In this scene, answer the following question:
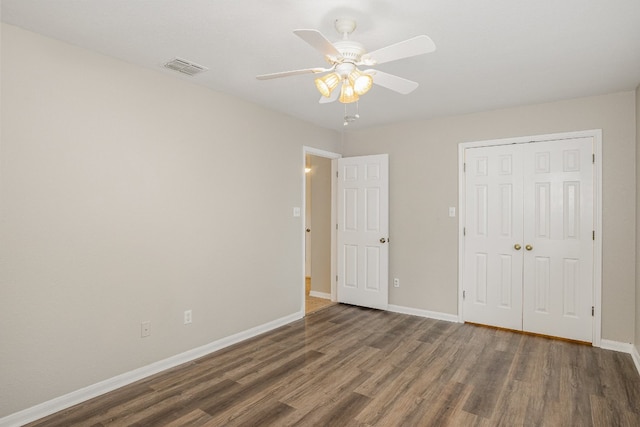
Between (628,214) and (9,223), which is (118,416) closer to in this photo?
(9,223)

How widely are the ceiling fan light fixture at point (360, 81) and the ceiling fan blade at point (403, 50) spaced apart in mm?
72

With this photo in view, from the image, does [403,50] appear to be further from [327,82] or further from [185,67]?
[185,67]

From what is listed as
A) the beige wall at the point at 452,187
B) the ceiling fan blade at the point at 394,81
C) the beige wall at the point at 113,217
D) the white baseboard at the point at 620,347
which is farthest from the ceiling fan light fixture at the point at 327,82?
the white baseboard at the point at 620,347

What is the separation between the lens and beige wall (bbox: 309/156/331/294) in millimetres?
5402

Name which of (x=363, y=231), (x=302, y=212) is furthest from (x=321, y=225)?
(x=302, y=212)

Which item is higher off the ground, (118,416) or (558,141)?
(558,141)

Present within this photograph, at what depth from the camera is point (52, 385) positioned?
2.35 m

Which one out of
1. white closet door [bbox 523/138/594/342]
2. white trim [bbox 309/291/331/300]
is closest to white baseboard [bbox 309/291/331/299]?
white trim [bbox 309/291/331/300]

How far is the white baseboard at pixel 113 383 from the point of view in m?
2.23

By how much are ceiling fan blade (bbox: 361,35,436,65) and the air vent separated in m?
1.49

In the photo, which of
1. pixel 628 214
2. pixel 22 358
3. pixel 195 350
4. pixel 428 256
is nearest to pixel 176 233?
pixel 195 350

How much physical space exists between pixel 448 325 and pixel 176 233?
319cm

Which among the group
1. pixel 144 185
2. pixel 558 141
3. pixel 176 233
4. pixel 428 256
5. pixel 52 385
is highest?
→ pixel 558 141

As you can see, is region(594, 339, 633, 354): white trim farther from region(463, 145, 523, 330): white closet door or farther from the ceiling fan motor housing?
the ceiling fan motor housing
